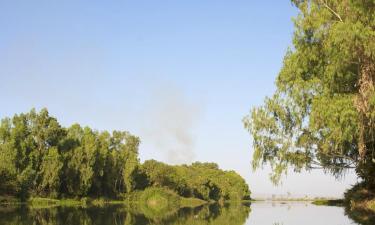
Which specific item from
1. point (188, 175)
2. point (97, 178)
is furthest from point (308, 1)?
point (188, 175)

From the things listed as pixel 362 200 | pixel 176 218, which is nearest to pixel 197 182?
pixel 362 200

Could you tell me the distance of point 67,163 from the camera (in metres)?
68.0

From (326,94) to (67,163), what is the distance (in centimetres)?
5425

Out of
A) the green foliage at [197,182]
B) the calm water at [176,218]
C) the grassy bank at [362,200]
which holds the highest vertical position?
the green foliage at [197,182]

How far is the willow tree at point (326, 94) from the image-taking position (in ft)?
56.2

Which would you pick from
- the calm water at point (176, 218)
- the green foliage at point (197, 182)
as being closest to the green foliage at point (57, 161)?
the green foliage at point (197, 182)

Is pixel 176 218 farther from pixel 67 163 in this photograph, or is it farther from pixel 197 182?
pixel 197 182

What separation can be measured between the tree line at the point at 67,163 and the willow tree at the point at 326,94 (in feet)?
138

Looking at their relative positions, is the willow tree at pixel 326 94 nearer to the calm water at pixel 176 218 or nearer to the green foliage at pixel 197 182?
the calm water at pixel 176 218

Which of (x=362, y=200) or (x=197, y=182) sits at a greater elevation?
(x=197, y=182)

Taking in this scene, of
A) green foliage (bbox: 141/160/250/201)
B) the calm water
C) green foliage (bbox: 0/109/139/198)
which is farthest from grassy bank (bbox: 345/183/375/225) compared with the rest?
green foliage (bbox: 141/160/250/201)

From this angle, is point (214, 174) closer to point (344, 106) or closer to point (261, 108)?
point (261, 108)

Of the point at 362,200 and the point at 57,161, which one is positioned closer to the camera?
the point at 362,200

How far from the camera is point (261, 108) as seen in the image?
26984mm
